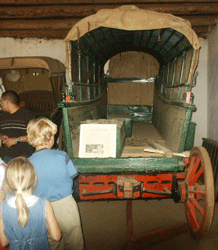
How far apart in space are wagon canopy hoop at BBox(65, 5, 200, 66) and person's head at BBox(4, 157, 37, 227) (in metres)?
2.21

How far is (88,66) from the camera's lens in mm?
4477

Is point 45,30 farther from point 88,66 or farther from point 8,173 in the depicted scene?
point 8,173

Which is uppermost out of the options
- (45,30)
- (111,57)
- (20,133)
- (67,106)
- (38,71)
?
(45,30)

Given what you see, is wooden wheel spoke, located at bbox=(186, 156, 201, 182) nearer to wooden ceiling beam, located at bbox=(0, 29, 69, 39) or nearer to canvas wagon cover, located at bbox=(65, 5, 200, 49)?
canvas wagon cover, located at bbox=(65, 5, 200, 49)

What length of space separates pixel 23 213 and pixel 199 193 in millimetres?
2191

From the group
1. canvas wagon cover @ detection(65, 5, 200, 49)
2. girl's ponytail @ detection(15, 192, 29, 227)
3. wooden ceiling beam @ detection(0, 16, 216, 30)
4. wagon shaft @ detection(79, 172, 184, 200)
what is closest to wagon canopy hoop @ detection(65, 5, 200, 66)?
canvas wagon cover @ detection(65, 5, 200, 49)

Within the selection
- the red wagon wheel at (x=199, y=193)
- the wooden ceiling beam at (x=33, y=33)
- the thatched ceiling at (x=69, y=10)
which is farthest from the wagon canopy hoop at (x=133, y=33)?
the wooden ceiling beam at (x=33, y=33)

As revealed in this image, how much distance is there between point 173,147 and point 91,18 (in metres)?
2.33

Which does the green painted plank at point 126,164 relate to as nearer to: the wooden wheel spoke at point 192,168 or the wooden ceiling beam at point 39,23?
the wooden wheel spoke at point 192,168

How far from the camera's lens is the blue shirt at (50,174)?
1.90 metres

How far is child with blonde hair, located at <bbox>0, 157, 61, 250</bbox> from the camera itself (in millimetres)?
1552

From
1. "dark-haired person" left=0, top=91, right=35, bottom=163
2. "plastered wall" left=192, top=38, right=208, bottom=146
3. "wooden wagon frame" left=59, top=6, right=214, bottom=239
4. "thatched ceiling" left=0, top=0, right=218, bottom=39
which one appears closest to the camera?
"wooden wagon frame" left=59, top=6, right=214, bottom=239

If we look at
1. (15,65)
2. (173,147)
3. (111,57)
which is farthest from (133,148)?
(111,57)

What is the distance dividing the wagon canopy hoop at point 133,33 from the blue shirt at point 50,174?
195 cm
